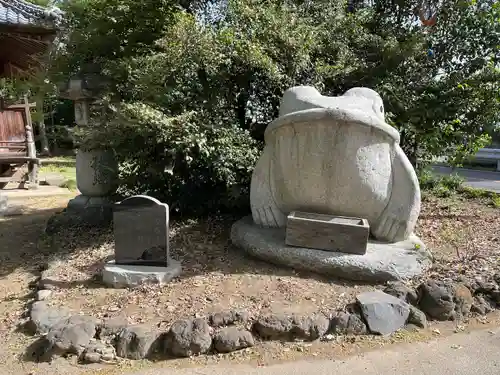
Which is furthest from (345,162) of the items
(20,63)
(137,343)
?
(20,63)

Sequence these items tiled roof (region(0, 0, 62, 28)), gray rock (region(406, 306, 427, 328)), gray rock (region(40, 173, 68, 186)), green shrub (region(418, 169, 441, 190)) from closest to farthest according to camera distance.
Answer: gray rock (region(406, 306, 427, 328)), tiled roof (region(0, 0, 62, 28)), green shrub (region(418, 169, 441, 190)), gray rock (region(40, 173, 68, 186))

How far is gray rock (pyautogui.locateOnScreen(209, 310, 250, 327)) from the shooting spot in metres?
3.13

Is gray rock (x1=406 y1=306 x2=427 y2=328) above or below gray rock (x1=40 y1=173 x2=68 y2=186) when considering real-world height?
above

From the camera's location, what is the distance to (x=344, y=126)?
3.89 m

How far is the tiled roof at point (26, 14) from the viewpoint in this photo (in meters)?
7.50

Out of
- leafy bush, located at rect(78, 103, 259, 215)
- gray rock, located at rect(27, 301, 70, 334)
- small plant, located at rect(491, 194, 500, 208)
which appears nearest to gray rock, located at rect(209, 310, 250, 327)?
gray rock, located at rect(27, 301, 70, 334)

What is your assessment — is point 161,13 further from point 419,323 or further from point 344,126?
point 419,323

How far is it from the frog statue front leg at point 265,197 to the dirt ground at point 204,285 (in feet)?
1.60

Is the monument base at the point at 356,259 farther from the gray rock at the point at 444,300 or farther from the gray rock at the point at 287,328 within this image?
the gray rock at the point at 287,328

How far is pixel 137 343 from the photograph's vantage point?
2.97 meters

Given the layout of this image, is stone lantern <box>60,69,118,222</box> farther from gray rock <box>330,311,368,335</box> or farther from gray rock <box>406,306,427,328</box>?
gray rock <box>406,306,427,328</box>

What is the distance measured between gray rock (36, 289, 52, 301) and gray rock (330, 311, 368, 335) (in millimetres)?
2439

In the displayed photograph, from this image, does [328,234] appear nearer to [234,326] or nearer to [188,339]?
[234,326]

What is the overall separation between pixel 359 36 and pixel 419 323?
15.8 ft
